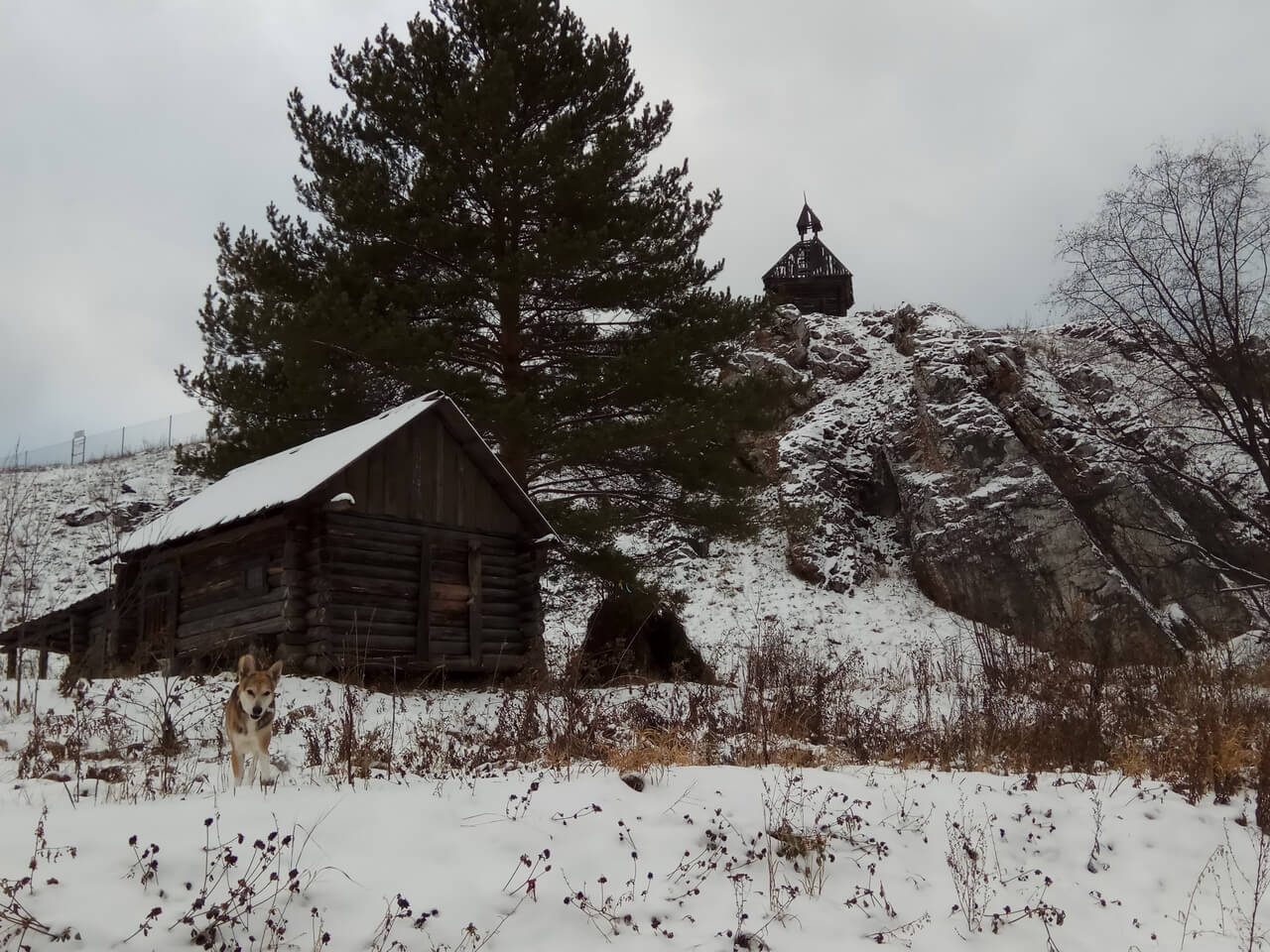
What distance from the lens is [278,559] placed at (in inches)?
567

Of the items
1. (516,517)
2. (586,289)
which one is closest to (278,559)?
(516,517)

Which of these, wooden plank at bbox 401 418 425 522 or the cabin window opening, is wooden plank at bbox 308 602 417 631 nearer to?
the cabin window opening

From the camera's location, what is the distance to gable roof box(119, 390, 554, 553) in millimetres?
13969

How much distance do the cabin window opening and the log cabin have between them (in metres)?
0.03

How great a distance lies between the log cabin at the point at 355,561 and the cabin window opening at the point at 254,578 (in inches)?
1.1

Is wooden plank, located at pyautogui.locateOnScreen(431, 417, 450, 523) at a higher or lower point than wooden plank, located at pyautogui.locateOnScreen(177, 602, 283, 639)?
higher

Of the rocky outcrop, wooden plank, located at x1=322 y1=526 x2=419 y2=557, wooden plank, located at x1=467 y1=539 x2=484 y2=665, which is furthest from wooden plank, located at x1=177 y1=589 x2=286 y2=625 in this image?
the rocky outcrop

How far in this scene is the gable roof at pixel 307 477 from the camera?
45.8ft

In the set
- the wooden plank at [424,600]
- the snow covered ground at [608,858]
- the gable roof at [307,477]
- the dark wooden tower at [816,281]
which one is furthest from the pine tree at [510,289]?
the dark wooden tower at [816,281]

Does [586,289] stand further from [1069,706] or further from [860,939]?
[860,939]

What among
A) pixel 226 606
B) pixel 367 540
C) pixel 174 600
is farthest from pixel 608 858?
pixel 174 600

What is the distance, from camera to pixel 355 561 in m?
14.6

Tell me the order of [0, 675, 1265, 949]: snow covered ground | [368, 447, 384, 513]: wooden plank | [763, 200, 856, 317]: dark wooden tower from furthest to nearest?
[763, 200, 856, 317]: dark wooden tower, [368, 447, 384, 513]: wooden plank, [0, 675, 1265, 949]: snow covered ground

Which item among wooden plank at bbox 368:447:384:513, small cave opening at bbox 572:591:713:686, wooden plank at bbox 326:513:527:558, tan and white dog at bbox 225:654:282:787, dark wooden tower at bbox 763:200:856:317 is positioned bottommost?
tan and white dog at bbox 225:654:282:787
